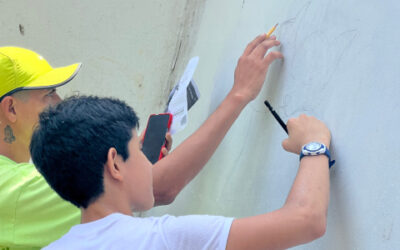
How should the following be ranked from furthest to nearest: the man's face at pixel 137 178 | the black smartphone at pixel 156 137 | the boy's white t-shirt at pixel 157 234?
the black smartphone at pixel 156 137
the man's face at pixel 137 178
the boy's white t-shirt at pixel 157 234

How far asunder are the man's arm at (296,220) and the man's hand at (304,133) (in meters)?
0.06

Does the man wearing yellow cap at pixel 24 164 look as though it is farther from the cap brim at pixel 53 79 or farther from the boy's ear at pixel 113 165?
the boy's ear at pixel 113 165

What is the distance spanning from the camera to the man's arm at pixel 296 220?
0.81 meters

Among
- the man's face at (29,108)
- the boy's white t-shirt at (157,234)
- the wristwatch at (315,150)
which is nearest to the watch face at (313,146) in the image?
the wristwatch at (315,150)

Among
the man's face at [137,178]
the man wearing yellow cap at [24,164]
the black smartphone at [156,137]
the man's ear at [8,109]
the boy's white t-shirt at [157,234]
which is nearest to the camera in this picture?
the boy's white t-shirt at [157,234]

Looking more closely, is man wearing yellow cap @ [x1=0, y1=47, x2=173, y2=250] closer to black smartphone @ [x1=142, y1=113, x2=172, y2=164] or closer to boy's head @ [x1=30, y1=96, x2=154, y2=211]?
black smartphone @ [x1=142, y1=113, x2=172, y2=164]

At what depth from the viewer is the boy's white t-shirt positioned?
31.8 inches

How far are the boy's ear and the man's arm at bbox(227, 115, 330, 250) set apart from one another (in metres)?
0.22

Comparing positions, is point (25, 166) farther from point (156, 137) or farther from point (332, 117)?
point (332, 117)

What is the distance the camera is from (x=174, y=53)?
7.53 ft

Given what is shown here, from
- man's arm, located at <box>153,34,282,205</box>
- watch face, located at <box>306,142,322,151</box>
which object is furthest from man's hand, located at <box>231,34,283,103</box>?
watch face, located at <box>306,142,322,151</box>

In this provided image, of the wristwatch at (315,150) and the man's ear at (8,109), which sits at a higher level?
the wristwatch at (315,150)

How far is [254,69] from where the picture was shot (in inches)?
49.9

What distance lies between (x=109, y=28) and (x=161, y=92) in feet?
1.18
